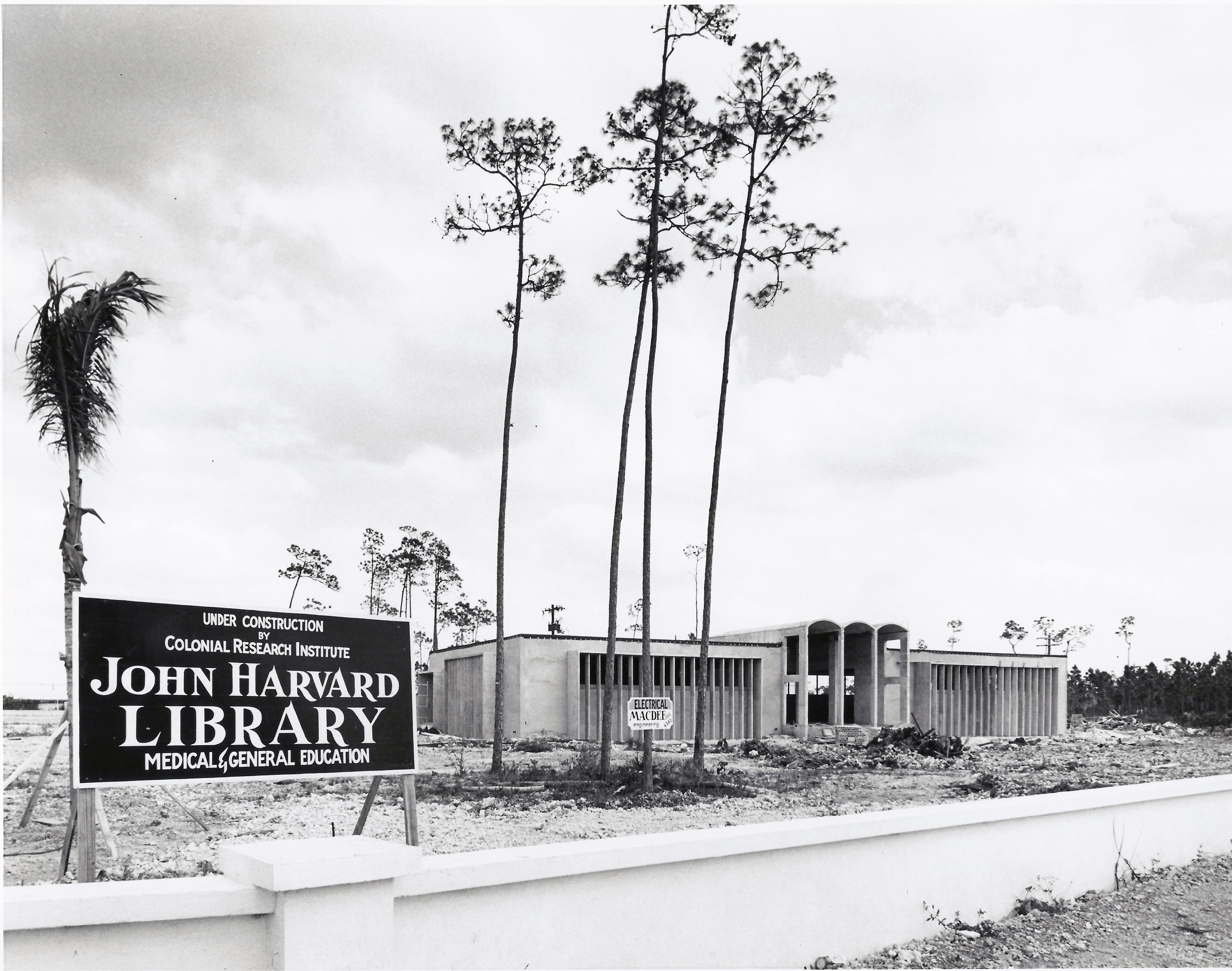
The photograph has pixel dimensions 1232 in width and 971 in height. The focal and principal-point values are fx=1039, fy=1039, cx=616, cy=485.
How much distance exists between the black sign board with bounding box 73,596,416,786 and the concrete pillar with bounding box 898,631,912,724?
34.6 meters

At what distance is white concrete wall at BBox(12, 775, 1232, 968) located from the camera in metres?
3.80

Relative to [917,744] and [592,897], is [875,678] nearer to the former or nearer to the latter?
[917,744]

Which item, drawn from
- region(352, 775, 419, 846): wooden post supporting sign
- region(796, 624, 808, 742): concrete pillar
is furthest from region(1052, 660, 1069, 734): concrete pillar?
region(352, 775, 419, 846): wooden post supporting sign

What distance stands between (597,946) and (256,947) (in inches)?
65.8

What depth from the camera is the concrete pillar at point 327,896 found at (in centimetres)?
393

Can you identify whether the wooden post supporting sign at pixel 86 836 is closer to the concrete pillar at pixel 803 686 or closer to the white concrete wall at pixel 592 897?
the white concrete wall at pixel 592 897

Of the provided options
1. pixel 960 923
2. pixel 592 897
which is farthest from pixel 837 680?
pixel 592 897

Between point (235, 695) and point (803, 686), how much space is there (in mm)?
31871

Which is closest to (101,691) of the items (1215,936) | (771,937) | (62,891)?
(62,891)

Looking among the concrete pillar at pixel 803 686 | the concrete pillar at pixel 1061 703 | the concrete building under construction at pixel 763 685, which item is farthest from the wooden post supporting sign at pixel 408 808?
the concrete pillar at pixel 1061 703

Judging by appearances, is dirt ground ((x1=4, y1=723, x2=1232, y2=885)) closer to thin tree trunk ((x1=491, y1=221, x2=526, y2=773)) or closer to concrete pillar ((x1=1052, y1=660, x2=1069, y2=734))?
thin tree trunk ((x1=491, y1=221, x2=526, y2=773))

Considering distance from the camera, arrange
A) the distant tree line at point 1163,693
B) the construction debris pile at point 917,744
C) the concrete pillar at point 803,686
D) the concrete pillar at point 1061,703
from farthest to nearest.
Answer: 1. the distant tree line at point 1163,693
2. the concrete pillar at point 1061,703
3. the concrete pillar at point 803,686
4. the construction debris pile at point 917,744

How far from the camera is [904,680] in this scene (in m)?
38.8

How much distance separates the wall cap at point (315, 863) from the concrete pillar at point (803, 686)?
32222 millimetres
